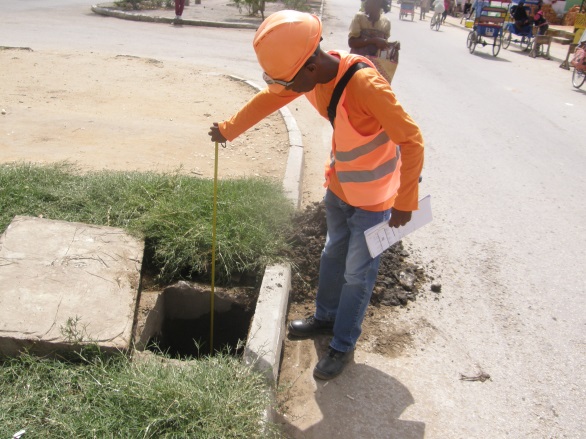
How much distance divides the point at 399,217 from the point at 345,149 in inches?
16.8

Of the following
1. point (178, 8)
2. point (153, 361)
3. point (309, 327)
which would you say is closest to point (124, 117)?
point (309, 327)

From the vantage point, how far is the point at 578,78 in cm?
1201

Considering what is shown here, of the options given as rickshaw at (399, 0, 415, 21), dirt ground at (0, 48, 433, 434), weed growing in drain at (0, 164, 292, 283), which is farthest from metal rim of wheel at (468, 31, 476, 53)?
weed growing in drain at (0, 164, 292, 283)

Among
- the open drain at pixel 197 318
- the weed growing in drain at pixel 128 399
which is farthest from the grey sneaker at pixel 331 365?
the open drain at pixel 197 318

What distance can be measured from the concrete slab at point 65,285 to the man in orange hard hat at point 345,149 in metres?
1.03

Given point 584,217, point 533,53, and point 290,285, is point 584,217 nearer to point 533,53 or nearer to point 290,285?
point 290,285

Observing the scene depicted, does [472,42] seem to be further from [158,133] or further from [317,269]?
[317,269]

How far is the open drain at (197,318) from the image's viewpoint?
3.61 m

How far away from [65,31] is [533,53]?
13535 mm

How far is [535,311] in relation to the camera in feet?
12.6

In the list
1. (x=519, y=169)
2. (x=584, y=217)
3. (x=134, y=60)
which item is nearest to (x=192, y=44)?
(x=134, y=60)

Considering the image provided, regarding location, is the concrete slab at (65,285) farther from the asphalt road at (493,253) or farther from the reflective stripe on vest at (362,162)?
the asphalt road at (493,253)

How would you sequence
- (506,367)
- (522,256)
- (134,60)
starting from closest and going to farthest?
(506,367)
(522,256)
(134,60)

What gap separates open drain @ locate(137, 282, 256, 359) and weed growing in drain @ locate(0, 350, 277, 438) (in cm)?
90
